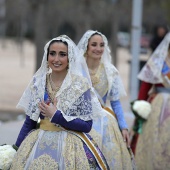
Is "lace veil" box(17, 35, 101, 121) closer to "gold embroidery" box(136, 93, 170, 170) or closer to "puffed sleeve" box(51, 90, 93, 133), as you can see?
"puffed sleeve" box(51, 90, 93, 133)

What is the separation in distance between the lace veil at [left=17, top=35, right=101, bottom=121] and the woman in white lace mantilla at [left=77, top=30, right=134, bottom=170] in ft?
3.24

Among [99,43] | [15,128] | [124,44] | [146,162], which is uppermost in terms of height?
[99,43]

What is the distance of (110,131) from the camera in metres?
5.23

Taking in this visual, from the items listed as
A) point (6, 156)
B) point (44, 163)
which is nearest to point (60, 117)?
point (44, 163)

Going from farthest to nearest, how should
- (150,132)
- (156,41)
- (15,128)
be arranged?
(156,41), (15,128), (150,132)

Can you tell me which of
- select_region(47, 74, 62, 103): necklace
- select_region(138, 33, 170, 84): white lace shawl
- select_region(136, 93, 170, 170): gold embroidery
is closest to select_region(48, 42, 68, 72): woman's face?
select_region(47, 74, 62, 103): necklace

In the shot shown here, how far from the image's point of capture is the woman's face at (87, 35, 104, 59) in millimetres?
5492

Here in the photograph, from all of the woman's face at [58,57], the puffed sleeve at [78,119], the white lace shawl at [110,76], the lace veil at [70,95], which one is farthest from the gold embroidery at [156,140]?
the woman's face at [58,57]

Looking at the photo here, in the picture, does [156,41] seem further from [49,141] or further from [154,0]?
[154,0]

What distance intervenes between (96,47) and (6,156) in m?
1.73

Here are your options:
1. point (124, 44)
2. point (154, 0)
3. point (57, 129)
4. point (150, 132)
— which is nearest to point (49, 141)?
point (57, 129)

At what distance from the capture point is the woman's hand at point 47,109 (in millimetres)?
3896

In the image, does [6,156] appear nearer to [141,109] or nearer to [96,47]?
[96,47]

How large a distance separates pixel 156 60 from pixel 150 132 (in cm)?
81
